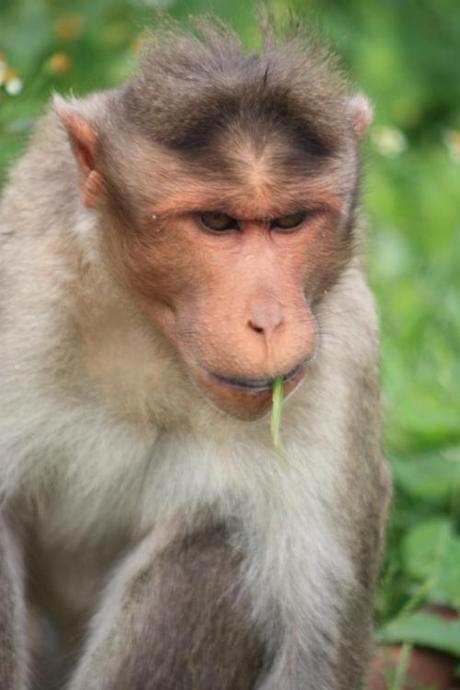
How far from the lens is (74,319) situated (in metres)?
6.26

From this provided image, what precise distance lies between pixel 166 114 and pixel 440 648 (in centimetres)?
252

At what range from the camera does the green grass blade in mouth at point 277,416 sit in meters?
5.61

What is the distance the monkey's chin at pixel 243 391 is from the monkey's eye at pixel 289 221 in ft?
1.40

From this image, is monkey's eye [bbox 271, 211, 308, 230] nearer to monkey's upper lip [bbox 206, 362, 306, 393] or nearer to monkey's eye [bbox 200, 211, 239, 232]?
monkey's eye [bbox 200, 211, 239, 232]

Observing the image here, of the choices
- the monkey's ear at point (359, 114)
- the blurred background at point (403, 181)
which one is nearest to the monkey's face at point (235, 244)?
the monkey's ear at point (359, 114)

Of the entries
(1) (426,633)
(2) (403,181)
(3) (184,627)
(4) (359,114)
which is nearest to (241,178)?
(4) (359,114)

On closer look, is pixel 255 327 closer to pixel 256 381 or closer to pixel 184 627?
pixel 256 381

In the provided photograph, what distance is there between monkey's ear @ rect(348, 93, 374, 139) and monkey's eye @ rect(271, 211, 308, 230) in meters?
0.54

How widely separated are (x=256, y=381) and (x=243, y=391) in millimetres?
85

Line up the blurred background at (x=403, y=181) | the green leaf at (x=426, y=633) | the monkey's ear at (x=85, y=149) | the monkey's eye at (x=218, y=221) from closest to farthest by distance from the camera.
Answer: the monkey's eye at (x=218, y=221), the monkey's ear at (x=85, y=149), the green leaf at (x=426, y=633), the blurred background at (x=403, y=181)

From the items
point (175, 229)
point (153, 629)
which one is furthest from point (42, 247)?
point (153, 629)

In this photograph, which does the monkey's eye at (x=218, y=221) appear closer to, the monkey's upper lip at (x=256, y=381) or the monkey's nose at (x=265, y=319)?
the monkey's nose at (x=265, y=319)

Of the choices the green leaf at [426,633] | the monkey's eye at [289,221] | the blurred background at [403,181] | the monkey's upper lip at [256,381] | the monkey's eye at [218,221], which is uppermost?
the blurred background at [403,181]

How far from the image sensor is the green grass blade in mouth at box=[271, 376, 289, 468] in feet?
18.4
